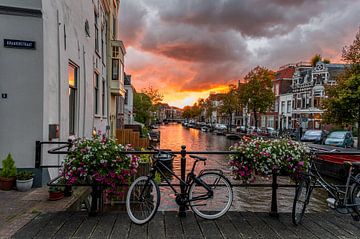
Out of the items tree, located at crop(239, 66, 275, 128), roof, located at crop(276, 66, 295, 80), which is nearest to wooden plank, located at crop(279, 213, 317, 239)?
tree, located at crop(239, 66, 275, 128)

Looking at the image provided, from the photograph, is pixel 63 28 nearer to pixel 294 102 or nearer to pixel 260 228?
pixel 260 228

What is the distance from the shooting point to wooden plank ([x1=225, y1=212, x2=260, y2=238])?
3.64m

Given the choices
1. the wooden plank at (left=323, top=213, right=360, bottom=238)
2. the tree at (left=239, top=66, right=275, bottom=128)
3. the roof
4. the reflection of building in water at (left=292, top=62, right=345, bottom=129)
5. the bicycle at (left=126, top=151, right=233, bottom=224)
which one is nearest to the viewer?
the wooden plank at (left=323, top=213, right=360, bottom=238)

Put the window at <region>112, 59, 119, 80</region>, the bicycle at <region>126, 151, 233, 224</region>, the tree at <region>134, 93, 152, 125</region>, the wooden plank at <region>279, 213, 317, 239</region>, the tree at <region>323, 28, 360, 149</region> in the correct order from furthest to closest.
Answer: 1. the tree at <region>134, 93, 152, 125</region>
2. the window at <region>112, 59, 119, 80</region>
3. the tree at <region>323, 28, 360, 149</region>
4. the bicycle at <region>126, 151, 233, 224</region>
5. the wooden plank at <region>279, 213, 317, 239</region>

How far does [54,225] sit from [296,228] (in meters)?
3.41

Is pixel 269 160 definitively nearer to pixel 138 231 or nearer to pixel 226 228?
pixel 226 228

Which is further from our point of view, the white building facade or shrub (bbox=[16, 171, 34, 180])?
the white building facade

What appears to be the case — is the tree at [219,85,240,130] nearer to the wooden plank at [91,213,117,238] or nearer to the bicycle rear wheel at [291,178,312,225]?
the bicycle rear wheel at [291,178,312,225]

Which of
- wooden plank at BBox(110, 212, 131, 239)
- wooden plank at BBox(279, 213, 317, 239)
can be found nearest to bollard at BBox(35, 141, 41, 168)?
wooden plank at BBox(110, 212, 131, 239)

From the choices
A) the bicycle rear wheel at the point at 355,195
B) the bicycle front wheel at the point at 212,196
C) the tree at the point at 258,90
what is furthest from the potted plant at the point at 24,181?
the tree at the point at 258,90

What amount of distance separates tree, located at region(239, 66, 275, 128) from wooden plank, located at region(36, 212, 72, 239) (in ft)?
114

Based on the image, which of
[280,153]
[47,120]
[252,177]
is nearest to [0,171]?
[47,120]

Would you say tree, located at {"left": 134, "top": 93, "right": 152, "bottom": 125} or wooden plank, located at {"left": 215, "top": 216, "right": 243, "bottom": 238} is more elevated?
tree, located at {"left": 134, "top": 93, "right": 152, "bottom": 125}

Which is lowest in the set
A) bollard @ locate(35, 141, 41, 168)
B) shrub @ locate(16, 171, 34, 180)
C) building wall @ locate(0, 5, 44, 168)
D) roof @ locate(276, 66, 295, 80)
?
shrub @ locate(16, 171, 34, 180)
